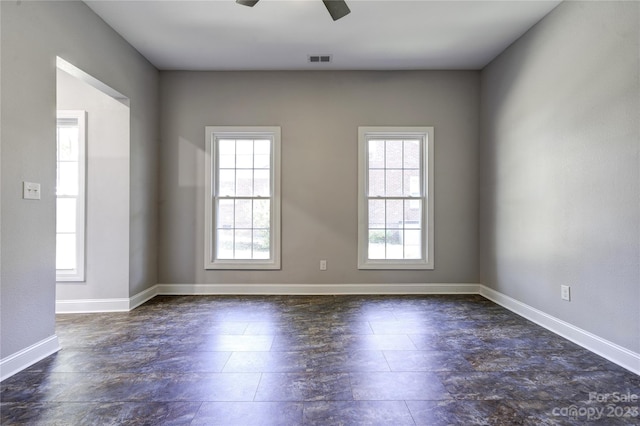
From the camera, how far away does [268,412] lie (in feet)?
6.03

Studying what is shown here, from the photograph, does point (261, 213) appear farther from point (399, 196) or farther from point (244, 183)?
point (399, 196)

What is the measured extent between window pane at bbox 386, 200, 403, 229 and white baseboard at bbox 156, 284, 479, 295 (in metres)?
0.80

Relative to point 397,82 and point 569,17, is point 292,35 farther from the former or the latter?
point 569,17

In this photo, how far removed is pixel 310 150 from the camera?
4547 millimetres

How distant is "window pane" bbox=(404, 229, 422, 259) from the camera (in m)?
4.60

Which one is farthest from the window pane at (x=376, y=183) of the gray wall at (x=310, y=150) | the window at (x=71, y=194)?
the window at (x=71, y=194)

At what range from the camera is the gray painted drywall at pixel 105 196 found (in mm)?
3789

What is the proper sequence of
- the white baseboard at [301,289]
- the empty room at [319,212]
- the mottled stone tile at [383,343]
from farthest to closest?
the white baseboard at [301,289], the mottled stone tile at [383,343], the empty room at [319,212]

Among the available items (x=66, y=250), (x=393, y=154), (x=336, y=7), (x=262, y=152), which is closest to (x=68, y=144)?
(x=66, y=250)

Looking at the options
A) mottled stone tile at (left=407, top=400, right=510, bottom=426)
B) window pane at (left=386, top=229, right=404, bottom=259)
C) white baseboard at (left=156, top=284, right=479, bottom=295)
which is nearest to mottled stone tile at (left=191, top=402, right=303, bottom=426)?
mottled stone tile at (left=407, top=400, right=510, bottom=426)

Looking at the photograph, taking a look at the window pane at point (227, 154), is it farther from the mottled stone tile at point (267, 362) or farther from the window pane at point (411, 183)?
the mottled stone tile at point (267, 362)

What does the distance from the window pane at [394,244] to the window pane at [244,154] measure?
2.07 meters

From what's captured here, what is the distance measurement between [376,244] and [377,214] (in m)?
0.40

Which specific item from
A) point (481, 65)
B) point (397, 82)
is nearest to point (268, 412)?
point (397, 82)
